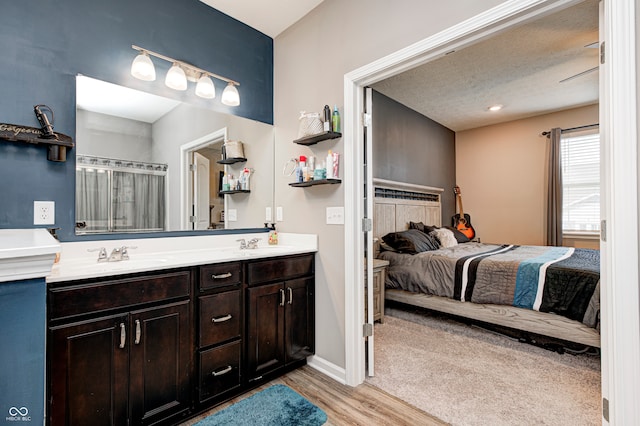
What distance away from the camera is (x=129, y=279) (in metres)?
1.49

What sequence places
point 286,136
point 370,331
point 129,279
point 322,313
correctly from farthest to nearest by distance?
point 286,136
point 322,313
point 370,331
point 129,279

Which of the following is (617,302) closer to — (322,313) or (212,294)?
(322,313)

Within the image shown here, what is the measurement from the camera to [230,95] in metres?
2.44

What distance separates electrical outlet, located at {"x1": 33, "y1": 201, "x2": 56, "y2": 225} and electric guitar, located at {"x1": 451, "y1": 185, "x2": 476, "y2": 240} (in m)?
5.52

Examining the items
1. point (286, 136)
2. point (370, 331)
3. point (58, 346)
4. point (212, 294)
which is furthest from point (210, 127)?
point (370, 331)

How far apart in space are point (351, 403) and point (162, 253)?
1.58 meters

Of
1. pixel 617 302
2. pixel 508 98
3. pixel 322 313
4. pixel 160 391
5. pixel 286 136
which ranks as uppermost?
pixel 508 98

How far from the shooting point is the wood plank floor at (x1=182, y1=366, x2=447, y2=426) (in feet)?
5.60

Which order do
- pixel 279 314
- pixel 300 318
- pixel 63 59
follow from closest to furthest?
pixel 63 59
pixel 279 314
pixel 300 318

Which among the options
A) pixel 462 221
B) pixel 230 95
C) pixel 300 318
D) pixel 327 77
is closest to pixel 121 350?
pixel 300 318

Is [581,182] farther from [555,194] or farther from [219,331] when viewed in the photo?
[219,331]

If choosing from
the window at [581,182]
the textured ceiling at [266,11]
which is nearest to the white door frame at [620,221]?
the textured ceiling at [266,11]

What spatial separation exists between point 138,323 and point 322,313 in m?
1.25

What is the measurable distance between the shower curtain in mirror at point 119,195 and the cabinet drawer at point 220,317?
0.72m
